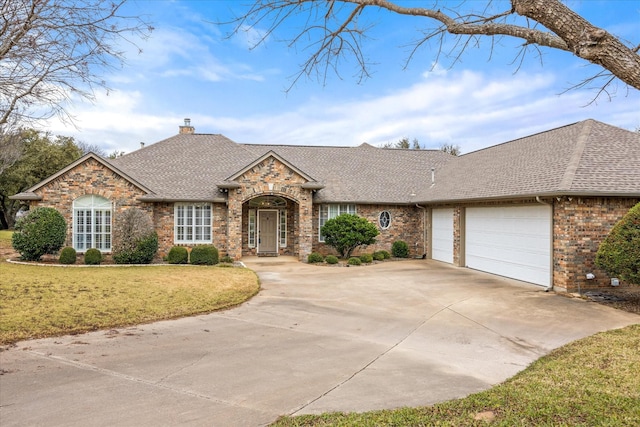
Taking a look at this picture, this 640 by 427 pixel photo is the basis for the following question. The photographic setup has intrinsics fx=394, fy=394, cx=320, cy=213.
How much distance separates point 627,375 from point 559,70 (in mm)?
5348

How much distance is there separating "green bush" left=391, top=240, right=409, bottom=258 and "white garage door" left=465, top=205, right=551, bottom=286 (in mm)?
4131

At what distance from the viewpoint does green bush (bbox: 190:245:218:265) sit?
17.2 meters

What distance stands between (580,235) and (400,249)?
32.1ft

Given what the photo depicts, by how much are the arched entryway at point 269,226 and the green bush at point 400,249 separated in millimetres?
5124

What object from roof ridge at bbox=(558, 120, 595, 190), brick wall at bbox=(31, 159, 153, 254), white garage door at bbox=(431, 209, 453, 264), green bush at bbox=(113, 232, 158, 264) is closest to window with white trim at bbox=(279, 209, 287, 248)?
green bush at bbox=(113, 232, 158, 264)

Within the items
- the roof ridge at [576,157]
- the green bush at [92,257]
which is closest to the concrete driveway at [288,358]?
the roof ridge at [576,157]

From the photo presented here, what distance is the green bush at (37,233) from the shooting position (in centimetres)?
1598

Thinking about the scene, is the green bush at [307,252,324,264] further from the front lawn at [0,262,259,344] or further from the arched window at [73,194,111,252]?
the arched window at [73,194,111,252]

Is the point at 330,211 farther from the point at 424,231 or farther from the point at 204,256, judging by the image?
the point at 204,256

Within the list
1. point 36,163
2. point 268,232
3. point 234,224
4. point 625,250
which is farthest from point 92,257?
point 36,163

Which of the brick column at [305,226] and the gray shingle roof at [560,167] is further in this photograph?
the brick column at [305,226]

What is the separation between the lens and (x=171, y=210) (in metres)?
18.5

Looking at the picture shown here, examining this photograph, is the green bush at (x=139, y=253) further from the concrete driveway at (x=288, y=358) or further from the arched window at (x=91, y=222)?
the concrete driveway at (x=288, y=358)

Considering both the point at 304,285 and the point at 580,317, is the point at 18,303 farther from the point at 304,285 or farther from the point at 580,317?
the point at 580,317
